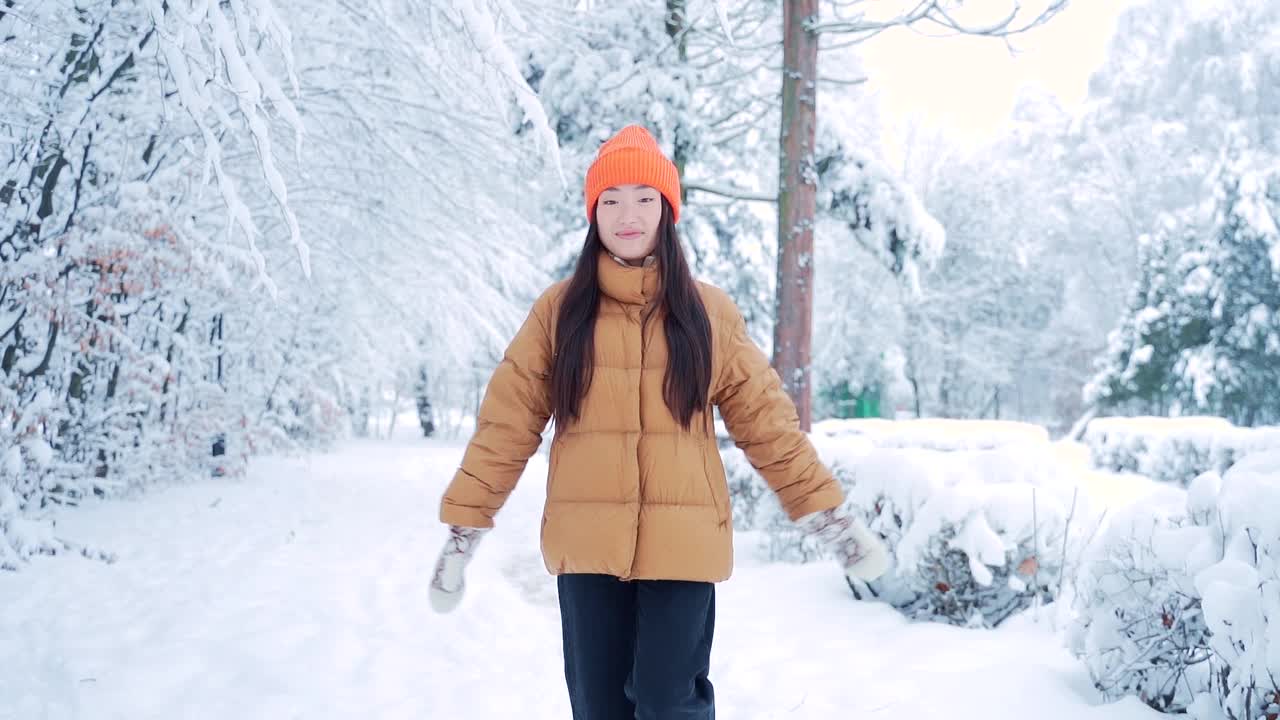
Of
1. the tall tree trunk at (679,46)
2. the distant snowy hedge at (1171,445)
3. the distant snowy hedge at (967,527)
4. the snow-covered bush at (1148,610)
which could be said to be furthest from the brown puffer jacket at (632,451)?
the distant snowy hedge at (1171,445)

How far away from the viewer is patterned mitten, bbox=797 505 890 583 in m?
2.24

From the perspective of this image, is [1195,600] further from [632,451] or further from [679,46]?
[679,46]

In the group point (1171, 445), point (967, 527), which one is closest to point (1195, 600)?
point (967, 527)

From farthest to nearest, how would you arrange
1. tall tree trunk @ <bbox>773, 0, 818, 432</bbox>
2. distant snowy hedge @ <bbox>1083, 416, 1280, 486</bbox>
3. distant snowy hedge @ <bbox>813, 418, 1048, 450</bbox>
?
distant snowy hedge @ <bbox>813, 418, 1048, 450</bbox> → distant snowy hedge @ <bbox>1083, 416, 1280, 486</bbox> → tall tree trunk @ <bbox>773, 0, 818, 432</bbox>

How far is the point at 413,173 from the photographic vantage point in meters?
7.22

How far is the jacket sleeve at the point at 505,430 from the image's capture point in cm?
221

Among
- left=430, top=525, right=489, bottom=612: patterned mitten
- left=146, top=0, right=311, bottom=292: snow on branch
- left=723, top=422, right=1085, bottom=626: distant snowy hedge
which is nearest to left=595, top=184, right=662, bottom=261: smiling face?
left=430, top=525, right=489, bottom=612: patterned mitten

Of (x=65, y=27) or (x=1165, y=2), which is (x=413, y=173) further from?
(x=1165, y=2)

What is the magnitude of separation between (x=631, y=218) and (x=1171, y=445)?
1356 centimetres

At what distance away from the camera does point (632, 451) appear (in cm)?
214

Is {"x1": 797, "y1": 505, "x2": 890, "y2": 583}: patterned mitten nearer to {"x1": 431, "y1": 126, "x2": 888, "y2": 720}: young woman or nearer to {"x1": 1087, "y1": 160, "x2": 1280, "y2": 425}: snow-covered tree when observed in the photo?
{"x1": 431, "y1": 126, "x2": 888, "y2": 720}: young woman

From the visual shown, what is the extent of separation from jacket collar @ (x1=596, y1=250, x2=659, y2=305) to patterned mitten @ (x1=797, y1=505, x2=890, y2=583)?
72 centimetres

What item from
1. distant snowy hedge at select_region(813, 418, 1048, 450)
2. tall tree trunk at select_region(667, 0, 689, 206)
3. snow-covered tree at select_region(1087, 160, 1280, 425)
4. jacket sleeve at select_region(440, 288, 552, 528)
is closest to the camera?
jacket sleeve at select_region(440, 288, 552, 528)

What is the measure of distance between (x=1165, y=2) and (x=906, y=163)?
1143 cm
